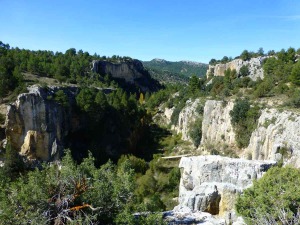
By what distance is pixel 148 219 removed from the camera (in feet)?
35.7

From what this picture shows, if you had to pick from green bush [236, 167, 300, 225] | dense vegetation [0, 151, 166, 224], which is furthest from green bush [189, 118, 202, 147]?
dense vegetation [0, 151, 166, 224]

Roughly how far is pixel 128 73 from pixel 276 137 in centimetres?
8068

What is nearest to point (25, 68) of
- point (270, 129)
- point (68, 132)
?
point (68, 132)

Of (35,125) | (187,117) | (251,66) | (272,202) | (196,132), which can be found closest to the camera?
(272,202)

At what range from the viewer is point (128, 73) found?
351ft

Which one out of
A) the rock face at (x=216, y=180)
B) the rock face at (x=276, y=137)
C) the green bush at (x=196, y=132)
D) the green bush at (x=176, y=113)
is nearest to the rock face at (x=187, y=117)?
the green bush at (x=196, y=132)

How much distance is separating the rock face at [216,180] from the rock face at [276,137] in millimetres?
5836

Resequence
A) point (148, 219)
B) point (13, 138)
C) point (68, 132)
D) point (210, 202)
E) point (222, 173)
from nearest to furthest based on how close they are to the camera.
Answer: point (148, 219)
point (210, 202)
point (222, 173)
point (13, 138)
point (68, 132)

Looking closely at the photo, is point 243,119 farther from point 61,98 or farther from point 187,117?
point 61,98

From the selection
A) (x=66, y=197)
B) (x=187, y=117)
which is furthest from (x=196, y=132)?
(x=66, y=197)

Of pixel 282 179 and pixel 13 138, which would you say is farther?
pixel 13 138

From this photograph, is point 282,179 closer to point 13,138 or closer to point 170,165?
point 170,165

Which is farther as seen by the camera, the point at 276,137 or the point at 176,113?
the point at 176,113

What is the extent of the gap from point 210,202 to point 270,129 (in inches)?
762
